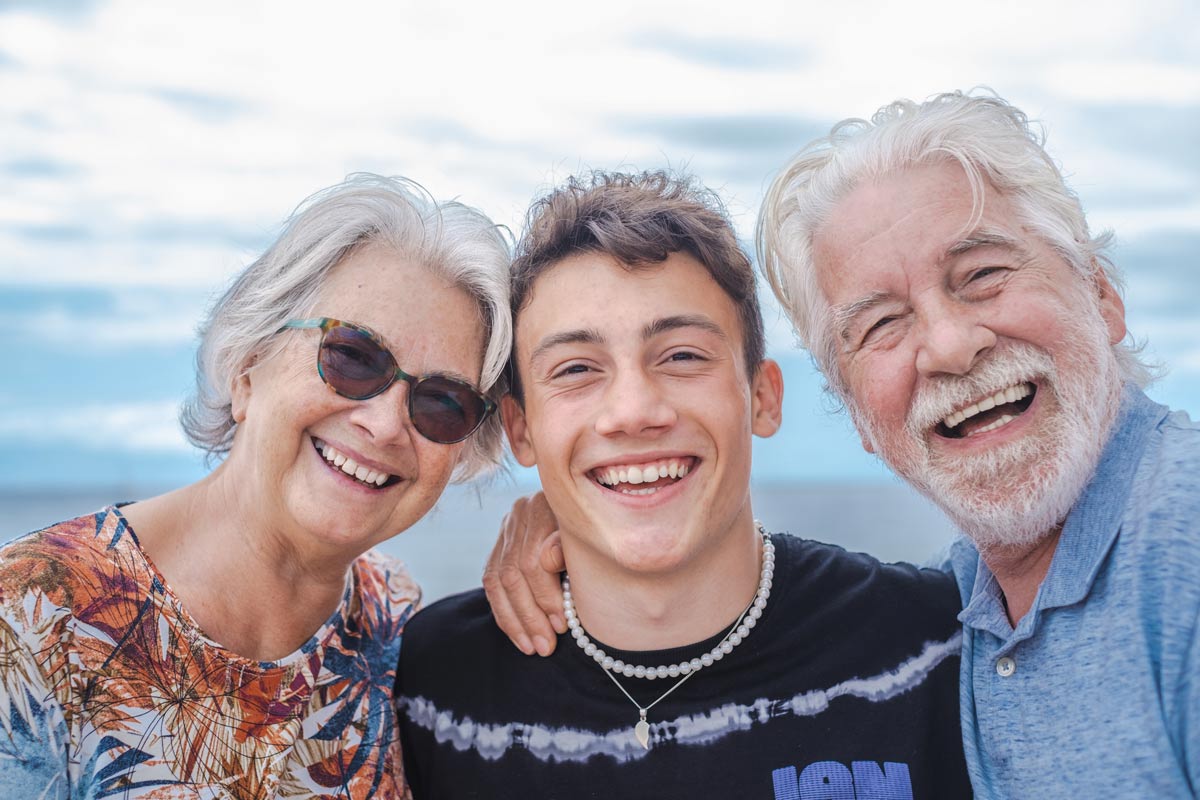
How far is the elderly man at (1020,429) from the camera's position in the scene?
2600 mm

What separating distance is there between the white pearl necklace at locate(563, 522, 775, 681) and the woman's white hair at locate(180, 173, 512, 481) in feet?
3.02

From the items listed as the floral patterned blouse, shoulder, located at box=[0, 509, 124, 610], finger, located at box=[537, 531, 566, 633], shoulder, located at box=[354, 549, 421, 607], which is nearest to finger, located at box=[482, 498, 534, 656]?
finger, located at box=[537, 531, 566, 633]

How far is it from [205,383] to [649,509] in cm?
172

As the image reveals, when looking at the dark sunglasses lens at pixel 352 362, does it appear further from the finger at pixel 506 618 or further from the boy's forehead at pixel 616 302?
the finger at pixel 506 618

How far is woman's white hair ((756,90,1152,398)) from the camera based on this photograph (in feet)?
10.8

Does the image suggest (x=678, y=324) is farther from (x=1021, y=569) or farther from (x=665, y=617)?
(x=1021, y=569)

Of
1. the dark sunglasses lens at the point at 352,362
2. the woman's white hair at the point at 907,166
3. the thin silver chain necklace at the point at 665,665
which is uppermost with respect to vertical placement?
the woman's white hair at the point at 907,166

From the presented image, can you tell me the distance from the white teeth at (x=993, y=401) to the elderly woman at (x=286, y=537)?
1539mm

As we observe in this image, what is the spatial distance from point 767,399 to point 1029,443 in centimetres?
109

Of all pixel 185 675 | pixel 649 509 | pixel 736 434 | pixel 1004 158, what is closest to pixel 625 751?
pixel 649 509

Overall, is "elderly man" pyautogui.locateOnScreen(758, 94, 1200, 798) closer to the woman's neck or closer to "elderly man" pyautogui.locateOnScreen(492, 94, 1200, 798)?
"elderly man" pyautogui.locateOnScreen(492, 94, 1200, 798)

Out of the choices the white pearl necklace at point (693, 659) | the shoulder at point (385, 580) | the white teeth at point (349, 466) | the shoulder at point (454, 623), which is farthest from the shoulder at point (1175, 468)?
the shoulder at point (385, 580)

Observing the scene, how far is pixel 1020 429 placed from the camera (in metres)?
3.07

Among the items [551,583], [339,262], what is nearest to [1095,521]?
[551,583]
